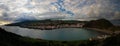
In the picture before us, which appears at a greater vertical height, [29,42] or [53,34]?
[53,34]

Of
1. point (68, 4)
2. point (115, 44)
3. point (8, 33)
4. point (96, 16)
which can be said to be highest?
point (68, 4)

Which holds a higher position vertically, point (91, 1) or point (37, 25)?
point (91, 1)

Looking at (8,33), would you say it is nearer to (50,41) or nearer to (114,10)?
(50,41)

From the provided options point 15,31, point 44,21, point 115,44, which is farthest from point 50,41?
point 115,44

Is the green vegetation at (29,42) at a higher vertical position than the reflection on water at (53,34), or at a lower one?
lower

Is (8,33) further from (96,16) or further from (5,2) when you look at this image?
(96,16)

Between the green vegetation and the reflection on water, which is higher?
the reflection on water

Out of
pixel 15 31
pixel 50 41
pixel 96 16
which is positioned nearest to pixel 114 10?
pixel 96 16

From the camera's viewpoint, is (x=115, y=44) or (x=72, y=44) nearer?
(x=72, y=44)

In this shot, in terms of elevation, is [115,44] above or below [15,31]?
Answer: below
